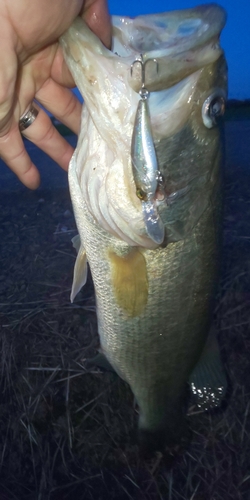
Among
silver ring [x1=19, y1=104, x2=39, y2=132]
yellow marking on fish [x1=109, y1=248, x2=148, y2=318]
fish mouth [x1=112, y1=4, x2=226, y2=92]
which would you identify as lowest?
yellow marking on fish [x1=109, y1=248, x2=148, y2=318]

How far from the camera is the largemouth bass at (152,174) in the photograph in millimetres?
815

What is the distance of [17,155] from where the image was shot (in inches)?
54.4

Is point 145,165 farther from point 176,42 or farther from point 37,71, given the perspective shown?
point 37,71

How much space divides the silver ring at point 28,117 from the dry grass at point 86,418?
889mm

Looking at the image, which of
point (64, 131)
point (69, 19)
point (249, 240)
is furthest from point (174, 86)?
point (64, 131)

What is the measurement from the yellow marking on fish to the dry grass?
0.78 meters

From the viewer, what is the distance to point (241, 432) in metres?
1.72

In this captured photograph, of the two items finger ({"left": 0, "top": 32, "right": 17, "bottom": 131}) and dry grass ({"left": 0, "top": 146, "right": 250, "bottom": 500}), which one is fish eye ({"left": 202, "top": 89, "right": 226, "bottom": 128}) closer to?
finger ({"left": 0, "top": 32, "right": 17, "bottom": 131})

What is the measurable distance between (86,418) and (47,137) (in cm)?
100

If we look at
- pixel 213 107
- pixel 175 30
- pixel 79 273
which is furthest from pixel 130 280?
pixel 175 30

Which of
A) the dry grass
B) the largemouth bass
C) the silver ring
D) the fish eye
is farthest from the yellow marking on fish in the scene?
the dry grass

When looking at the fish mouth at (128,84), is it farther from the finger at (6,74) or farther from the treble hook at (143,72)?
the finger at (6,74)

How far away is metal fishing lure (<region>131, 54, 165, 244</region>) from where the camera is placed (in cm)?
81

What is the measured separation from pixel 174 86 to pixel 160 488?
1.37 metres
